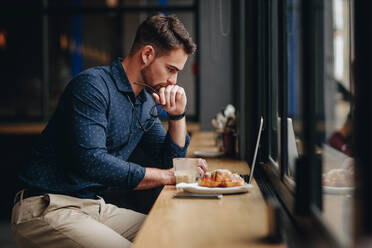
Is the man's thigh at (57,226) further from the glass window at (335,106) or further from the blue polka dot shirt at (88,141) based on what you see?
the glass window at (335,106)

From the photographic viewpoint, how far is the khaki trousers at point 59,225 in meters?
1.57

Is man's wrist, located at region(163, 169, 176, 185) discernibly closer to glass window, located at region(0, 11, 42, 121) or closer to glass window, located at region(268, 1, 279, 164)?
glass window, located at region(268, 1, 279, 164)

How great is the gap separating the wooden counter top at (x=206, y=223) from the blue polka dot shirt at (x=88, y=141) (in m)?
0.26

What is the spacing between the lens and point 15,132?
189 inches

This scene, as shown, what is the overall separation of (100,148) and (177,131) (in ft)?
1.72

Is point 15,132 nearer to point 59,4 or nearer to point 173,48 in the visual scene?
point 59,4

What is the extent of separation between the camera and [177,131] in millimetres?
2135

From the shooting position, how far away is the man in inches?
64.3

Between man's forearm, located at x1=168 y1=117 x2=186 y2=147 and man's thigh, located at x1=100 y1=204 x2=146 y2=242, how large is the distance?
0.43 meters

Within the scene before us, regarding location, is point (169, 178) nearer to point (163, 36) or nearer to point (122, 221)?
point (122, 221)

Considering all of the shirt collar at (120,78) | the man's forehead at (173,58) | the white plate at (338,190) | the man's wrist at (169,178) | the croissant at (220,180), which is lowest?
the man's wrist at (169,178)

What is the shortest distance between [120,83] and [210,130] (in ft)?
9.85

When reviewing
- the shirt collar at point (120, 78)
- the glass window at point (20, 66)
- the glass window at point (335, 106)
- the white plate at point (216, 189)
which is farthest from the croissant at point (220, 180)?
the glass window at point (20, 66)

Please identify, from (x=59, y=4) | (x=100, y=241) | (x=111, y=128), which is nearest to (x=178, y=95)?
(x=111, y=128)
